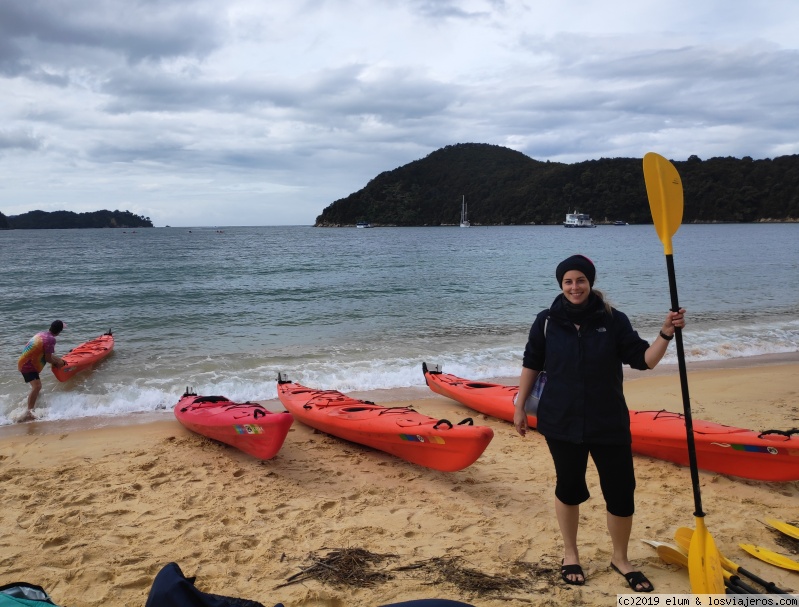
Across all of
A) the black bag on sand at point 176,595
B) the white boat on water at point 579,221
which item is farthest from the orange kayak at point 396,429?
the white boat on water at point 579,221

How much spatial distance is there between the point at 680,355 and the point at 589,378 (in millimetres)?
646

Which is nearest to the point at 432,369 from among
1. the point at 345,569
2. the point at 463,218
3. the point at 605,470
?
A: the point at 345,569

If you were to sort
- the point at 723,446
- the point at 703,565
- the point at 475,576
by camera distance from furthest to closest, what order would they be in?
the point at 723,446 → the point at 475,576 → the point at 703,565

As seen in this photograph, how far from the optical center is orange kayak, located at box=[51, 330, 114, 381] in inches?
320

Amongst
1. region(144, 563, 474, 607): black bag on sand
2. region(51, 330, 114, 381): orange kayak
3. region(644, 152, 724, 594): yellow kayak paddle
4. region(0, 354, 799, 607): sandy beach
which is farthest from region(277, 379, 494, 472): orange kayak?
region(51, 330, 114, 381): orange kayak

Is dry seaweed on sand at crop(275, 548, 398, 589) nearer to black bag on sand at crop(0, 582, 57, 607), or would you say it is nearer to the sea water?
black bag on sand at crop(0, 582, 57, 607)

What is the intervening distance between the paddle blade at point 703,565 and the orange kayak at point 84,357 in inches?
332

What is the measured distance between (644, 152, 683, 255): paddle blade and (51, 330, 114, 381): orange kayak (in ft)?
27.3

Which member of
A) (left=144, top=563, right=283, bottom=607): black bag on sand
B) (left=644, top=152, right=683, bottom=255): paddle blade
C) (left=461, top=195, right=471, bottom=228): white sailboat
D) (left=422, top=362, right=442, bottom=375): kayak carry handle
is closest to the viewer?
(left=144, top=563, right=283, bottom=607): black bag on sand

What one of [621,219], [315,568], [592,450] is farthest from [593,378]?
[621,219]

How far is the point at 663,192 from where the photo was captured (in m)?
3.14

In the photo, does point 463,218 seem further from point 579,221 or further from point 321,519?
point 321,519

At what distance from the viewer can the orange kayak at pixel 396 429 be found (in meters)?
4.29

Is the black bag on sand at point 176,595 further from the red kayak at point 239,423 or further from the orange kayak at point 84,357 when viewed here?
the orange kayak at point 84,357
